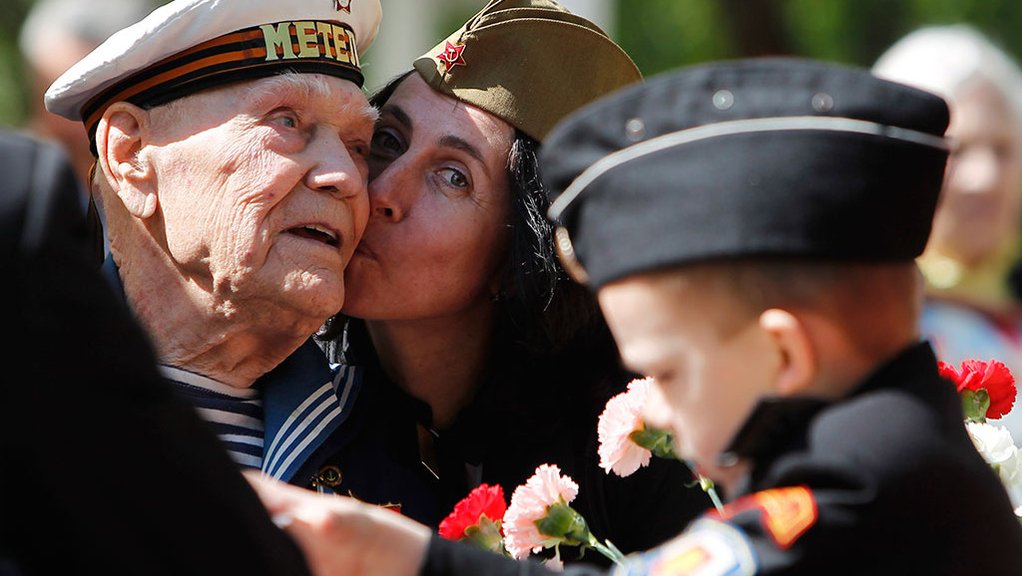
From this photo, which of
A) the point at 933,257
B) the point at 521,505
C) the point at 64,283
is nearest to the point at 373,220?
the point at 521,505

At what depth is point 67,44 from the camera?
5.59 m

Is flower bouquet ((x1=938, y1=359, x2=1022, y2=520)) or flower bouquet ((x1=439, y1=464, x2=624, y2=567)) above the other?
flower bouquet ((x1=938, y1=359, x2=1022, y2=520))

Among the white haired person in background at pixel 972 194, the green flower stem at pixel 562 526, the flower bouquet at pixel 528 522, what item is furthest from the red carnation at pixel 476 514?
the white haired person in background at pixel 972 194

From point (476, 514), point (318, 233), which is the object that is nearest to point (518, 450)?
point (476, 514)

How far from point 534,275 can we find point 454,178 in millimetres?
257

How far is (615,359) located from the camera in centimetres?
303

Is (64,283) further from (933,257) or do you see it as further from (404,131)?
(933,257)

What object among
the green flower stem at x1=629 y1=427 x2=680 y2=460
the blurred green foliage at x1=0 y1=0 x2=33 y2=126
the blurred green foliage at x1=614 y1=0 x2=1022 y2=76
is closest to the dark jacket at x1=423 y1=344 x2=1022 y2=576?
the green flower stem at x1=629 y1=427 x2=680 y2=460

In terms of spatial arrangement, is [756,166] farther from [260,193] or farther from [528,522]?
[260,193]

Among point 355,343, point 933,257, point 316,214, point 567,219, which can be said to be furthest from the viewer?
point 933,257

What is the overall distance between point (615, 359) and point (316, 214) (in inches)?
28.8

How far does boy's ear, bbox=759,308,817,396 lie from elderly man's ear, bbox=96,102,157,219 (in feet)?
4.70

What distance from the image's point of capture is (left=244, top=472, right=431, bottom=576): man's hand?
1726mm

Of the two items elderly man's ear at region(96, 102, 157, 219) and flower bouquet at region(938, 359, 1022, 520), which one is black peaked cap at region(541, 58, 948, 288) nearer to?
flower bouquet at region(938, 359, 1022, 520)
